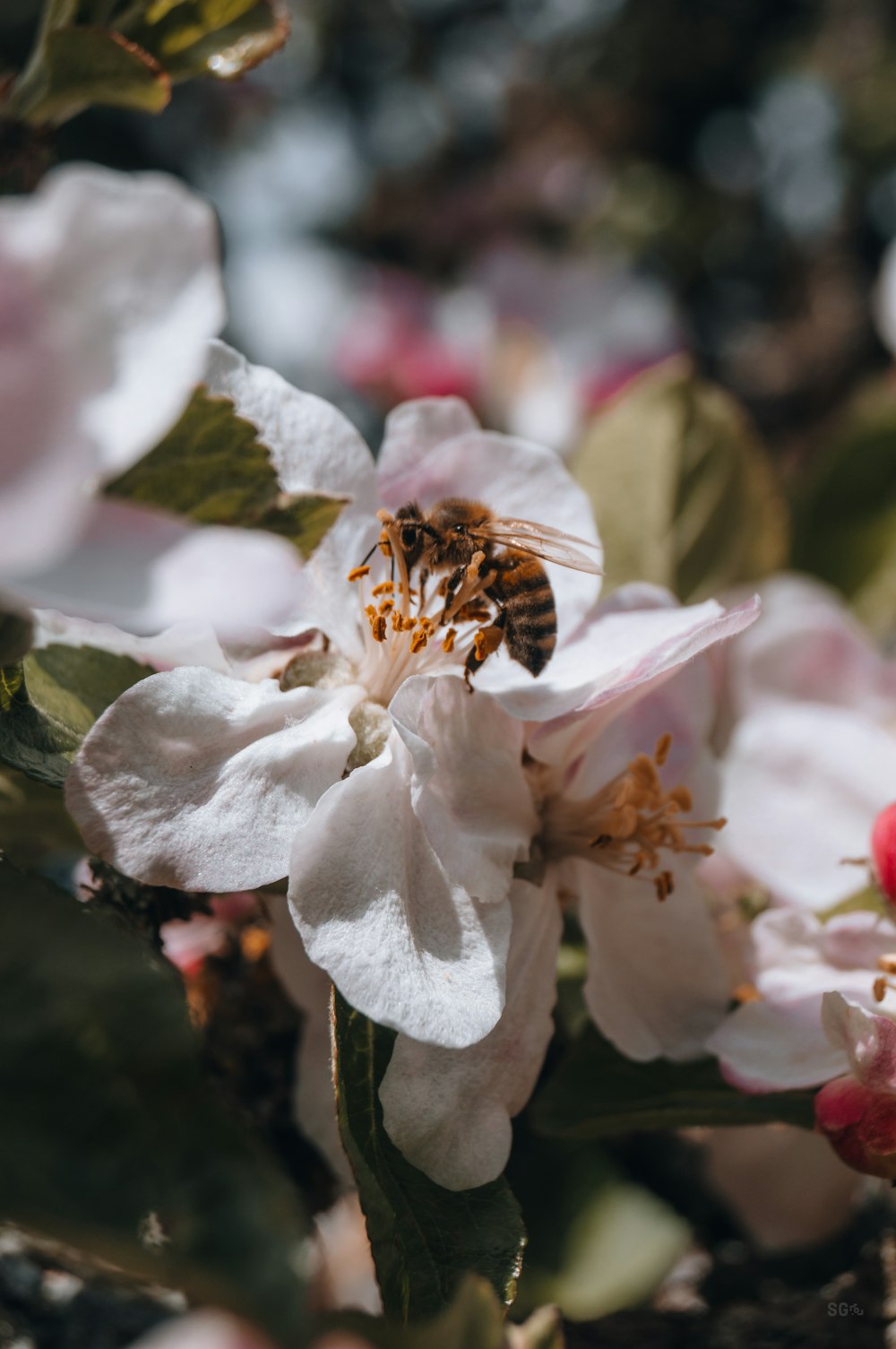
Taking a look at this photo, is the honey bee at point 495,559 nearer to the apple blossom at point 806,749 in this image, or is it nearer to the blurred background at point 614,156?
the apple blossom at point 806,749

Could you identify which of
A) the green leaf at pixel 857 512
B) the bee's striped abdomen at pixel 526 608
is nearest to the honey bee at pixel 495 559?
the bee's striped abdomen at pixel 526 608

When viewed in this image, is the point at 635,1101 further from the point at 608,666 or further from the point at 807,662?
the point at 807,662

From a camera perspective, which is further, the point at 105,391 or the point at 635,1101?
the point at 635,1101

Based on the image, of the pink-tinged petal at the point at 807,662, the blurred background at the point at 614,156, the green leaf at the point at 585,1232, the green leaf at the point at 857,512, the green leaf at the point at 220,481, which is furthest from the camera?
the blurred background at the point at 614,156

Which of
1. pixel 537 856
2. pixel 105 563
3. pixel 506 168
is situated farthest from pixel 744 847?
pixel 506 168

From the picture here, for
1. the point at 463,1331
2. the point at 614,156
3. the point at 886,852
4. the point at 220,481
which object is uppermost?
the point at 220,481

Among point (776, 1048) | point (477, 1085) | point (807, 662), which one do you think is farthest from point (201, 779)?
point (807, 662)

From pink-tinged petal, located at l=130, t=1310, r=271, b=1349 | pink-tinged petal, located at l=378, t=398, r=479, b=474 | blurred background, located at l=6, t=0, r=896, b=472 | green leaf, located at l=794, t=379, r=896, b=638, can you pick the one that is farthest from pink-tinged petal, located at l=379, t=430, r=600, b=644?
blurred background, located at l=6, t=0, r=896, b=472
